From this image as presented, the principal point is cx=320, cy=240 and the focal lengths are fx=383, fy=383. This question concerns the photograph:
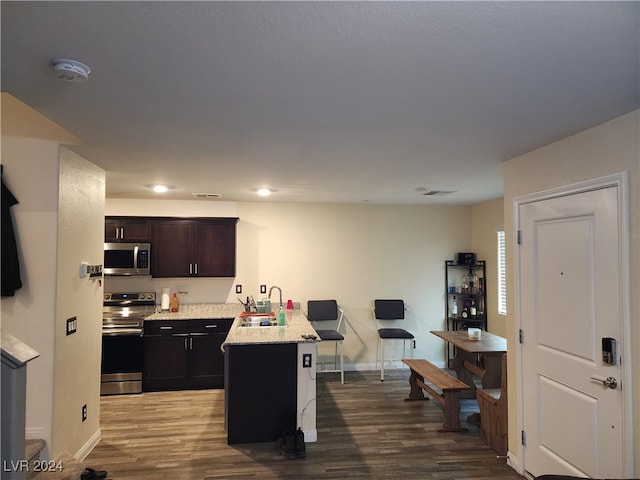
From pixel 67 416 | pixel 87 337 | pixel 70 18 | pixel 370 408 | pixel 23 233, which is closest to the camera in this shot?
pixel 70 18

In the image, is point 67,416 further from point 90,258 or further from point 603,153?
point 603,153

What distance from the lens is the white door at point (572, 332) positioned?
90.9 inches

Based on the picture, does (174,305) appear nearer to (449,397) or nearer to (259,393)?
(259,393)

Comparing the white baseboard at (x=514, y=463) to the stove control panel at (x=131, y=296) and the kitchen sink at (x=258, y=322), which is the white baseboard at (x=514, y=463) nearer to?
the kitchen sink at (x=258, y=322)

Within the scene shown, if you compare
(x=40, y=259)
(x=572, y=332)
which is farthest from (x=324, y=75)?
(x=40, y=259)

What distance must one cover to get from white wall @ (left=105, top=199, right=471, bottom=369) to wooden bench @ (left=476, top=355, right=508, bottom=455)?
2.44 m

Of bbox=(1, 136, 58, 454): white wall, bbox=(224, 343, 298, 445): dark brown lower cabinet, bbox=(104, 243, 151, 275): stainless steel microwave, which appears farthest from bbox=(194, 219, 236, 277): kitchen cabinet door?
bbox=(1, 136, 58, 454): white wall

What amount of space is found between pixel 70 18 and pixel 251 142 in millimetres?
1508

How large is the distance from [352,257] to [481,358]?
2.42 m

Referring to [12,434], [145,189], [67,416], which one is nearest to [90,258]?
[67,416]

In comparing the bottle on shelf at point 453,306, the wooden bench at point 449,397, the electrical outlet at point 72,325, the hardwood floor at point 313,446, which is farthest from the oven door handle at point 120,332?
the bottle on shelf at point 453,306

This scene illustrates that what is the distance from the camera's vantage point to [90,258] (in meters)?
3.42

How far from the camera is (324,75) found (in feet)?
5.71

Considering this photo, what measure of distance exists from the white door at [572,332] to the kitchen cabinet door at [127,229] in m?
4.64
